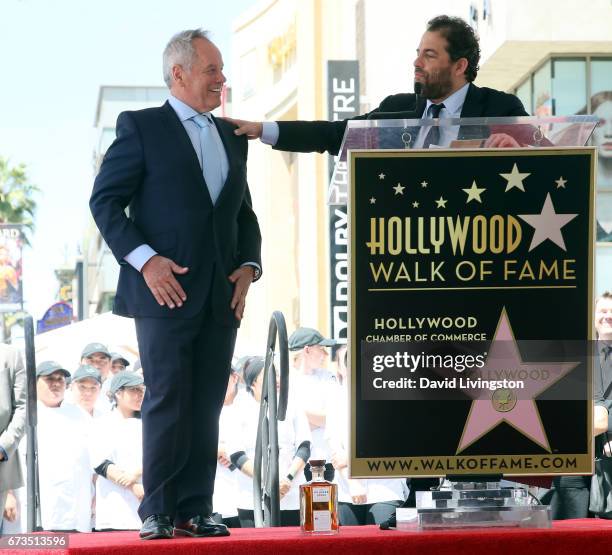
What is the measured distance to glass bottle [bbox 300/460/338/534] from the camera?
3.75 m

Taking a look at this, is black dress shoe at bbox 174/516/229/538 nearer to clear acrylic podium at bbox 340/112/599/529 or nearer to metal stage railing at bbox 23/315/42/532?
clear acrylic podium at bbox 340/112/599/529

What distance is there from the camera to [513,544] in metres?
3.52

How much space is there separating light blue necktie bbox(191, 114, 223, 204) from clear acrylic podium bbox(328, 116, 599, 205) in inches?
23.4

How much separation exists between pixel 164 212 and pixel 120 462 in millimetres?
4246

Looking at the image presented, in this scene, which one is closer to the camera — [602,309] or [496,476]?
[496,476]

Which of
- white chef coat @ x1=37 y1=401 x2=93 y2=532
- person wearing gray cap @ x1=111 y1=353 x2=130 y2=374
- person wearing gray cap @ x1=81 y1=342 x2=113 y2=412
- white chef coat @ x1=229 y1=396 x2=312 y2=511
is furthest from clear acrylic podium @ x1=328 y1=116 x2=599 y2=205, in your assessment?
person wearing gray cap @ x1=111 y1=353 x2=130 y2=374

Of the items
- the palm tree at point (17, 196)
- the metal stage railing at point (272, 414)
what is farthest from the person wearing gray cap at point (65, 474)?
the palm tree at point (17, 196)

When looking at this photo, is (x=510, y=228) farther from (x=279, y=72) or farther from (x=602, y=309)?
(x=279, y=72)

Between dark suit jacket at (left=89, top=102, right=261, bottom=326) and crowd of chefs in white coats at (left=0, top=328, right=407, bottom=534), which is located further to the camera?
crowd of chefs in white coats at (left=0, top=328, right=407, bottom=534)

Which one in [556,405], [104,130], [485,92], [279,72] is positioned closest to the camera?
[556,405]

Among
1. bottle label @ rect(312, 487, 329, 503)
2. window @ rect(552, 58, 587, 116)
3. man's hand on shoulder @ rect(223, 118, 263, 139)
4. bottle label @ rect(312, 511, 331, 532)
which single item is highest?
window @ rect(552, 58, 587, 116)

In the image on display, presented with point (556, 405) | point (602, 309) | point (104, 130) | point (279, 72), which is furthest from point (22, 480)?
point (104, 130)

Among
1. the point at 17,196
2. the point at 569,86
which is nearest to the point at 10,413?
the point at 569,86

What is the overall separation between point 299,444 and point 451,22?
447 centimetres
